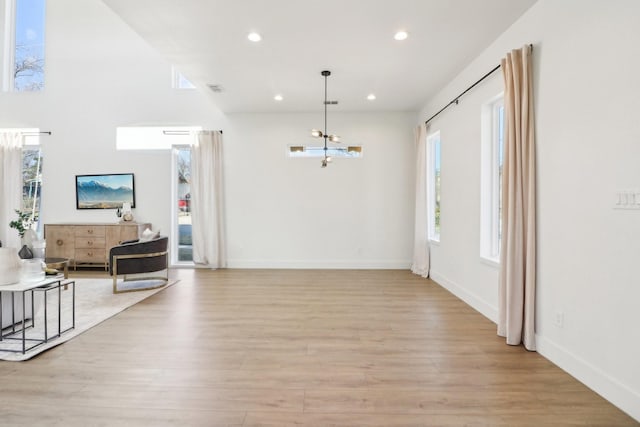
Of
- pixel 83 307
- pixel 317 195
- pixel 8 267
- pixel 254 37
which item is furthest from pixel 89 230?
pixel 254 37

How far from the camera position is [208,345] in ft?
10.3

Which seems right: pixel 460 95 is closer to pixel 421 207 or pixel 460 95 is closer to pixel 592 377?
pixel 421 207

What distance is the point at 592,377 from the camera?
7.79 ft

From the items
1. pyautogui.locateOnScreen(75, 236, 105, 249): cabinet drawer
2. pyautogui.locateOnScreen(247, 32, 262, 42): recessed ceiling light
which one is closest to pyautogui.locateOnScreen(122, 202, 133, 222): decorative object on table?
pyautogui.locateOnScreen(75, 236, 105, 249): cabinet drawer

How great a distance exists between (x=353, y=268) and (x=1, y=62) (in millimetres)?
9251

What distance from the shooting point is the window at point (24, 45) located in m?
7.64

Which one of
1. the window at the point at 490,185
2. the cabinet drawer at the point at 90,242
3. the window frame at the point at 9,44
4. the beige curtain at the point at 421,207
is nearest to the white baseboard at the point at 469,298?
the beige curtain at the point at 421,207

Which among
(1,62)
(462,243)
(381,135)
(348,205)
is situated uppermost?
(1,62)

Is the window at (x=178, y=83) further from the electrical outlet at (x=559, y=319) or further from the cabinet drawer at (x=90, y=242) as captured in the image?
the electrical outlet at (x=559, y=319)

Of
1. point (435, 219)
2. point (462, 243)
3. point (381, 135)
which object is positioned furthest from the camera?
point (381, 135)

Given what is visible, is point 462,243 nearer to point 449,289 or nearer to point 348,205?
point 449,289

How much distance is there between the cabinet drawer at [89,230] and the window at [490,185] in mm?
6873

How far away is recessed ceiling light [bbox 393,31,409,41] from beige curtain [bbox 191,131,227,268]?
4.48 m

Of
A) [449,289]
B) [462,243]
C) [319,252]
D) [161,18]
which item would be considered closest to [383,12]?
[161,18]
